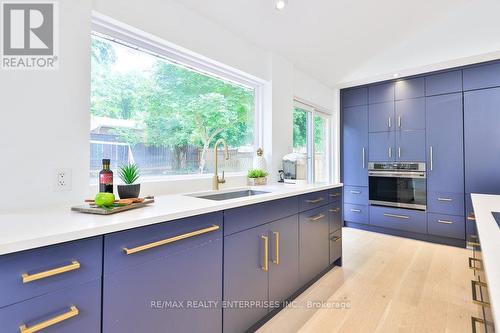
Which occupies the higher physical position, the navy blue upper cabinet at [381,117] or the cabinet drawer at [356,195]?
the navy blue upper cabinet at [381,117]

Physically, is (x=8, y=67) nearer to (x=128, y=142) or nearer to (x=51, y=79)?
(x=51, y=79)

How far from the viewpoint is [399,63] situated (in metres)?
3.42

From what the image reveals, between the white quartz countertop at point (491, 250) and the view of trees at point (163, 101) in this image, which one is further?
the view of trees at point (163, 101)

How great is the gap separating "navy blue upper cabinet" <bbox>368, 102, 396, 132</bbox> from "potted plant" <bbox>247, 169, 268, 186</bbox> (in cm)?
230

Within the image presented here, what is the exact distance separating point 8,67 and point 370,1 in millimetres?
2886

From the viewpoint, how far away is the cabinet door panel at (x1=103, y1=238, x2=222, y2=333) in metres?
0.97

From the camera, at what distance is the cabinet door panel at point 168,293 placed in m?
0.97

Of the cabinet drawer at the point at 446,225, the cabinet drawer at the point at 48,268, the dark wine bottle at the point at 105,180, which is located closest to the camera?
the cabinet drawer at the point at 48,268

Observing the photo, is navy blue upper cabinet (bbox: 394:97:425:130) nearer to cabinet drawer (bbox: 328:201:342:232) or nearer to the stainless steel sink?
cabinet drawer (bbox: 328:201:342:232)

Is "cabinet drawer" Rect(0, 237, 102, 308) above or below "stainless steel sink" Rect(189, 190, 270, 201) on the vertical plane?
below

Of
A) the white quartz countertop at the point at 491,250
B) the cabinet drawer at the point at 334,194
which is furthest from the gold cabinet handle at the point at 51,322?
the cabinet drawer at the point at 334,194

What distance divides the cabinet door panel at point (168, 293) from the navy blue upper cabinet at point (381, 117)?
11.2 ft

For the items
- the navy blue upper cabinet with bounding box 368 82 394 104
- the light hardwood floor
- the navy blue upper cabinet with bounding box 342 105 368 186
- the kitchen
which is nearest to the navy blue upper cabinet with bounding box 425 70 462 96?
the kitchen

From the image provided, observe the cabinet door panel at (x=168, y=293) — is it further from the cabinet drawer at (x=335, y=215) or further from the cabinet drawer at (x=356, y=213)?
the cabinet drawer at (x=356, y=213)
